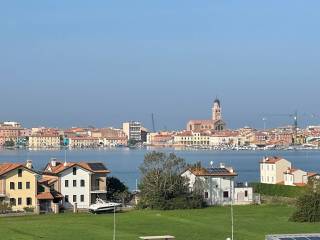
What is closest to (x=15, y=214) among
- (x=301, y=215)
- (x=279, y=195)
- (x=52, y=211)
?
(x=52, y=211)

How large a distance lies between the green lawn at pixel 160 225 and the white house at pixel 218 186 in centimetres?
494

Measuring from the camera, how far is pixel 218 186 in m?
49.2

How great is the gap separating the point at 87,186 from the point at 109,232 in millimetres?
16212

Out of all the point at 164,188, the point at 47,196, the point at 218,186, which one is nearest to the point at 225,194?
the point at 218,186

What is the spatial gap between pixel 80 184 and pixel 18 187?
422 centimetres

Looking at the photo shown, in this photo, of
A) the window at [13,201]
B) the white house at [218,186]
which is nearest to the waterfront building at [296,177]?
the white house at [218,186]

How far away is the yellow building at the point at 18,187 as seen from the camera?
1773 inches

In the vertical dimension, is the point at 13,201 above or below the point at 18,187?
below

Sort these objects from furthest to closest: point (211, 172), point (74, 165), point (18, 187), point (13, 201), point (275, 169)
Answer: point (275, 169), point (211, 172), point (74, 165), point (18, 187), point (13, 201)

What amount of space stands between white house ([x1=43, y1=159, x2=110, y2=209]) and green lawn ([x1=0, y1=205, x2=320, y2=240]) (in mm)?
5886

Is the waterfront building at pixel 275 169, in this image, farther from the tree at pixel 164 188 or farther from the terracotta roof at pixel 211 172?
the tree at pixel 164 188

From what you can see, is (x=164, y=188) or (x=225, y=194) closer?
(x=164, y=188)

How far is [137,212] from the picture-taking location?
42.8 metres

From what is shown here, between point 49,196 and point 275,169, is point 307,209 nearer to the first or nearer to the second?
point 49,196
